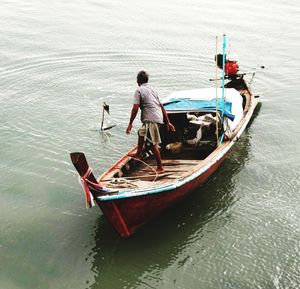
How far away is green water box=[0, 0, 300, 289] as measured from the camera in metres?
7.80

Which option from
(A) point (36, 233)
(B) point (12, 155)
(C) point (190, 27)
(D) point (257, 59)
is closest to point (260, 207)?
(A) point (36, 233)

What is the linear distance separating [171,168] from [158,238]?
1.81 meters

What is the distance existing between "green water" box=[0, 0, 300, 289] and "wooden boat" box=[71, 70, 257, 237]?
2.07 ft

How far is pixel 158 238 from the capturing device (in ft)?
27.9

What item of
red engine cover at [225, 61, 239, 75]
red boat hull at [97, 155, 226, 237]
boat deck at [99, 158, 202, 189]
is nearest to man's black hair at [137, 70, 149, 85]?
boat deck at [99, 158, 202, 189]

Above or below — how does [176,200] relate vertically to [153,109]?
below

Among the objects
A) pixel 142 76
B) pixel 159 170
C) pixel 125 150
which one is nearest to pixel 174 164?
pixel 159 170

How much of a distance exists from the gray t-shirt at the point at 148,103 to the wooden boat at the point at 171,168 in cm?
122

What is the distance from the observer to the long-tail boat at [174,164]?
769cm

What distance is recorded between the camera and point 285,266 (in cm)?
776

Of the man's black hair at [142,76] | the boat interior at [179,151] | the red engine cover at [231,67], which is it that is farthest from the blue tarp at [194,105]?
the red engine cover at [231,67]

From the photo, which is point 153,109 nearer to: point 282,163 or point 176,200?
point 176,200

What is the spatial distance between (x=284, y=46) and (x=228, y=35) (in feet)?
8.79

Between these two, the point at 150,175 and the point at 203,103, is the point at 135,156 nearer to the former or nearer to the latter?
the point at 150,175
